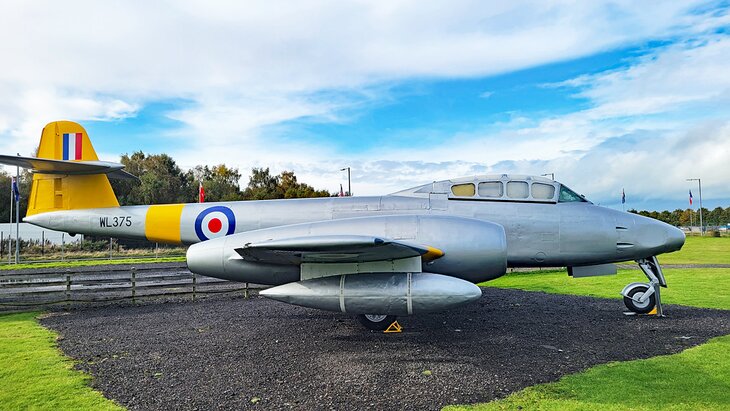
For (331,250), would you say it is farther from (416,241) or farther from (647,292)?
(647,292)

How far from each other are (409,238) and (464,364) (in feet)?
6.94

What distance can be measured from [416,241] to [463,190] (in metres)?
1.76

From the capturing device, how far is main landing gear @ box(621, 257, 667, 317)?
30.1 ft

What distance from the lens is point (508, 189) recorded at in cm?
849

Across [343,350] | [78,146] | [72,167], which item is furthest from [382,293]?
[78,146]

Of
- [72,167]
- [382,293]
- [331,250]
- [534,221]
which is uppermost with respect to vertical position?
[72,167]

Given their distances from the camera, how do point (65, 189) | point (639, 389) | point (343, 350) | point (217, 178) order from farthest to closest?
point (217, 178), point (65, 189), point (343, 350), point (639, 389)

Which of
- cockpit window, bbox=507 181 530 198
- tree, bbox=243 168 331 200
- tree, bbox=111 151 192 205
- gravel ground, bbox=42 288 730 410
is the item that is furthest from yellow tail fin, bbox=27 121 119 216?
tree, bbox=111 151 192 205

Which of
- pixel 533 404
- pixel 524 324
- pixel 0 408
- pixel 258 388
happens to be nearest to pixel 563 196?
pixel 524 324

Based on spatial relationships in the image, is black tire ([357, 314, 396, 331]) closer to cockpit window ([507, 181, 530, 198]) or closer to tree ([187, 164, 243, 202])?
cockpit window ([507, 181, 530, 198])

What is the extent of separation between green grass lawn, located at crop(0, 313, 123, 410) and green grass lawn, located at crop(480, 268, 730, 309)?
39.9ft

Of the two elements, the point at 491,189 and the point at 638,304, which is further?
the point at 638,304

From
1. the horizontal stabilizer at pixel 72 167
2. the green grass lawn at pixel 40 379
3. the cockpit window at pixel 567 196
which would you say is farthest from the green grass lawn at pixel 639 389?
the horizontal stabilizer at pixel 72 167

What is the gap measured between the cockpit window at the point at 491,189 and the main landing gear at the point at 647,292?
3.25 meters
